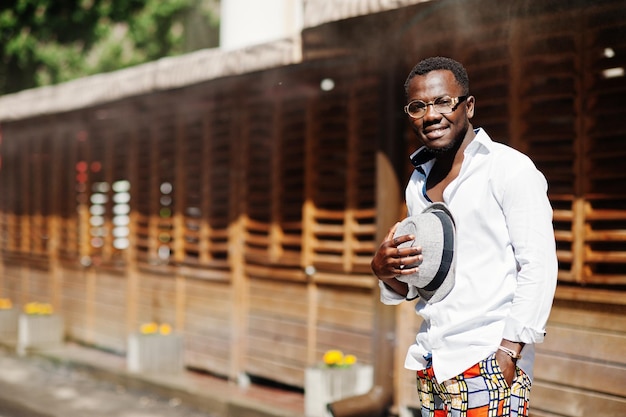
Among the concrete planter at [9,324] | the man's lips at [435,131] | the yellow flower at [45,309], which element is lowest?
the concrete planter at [9,324]

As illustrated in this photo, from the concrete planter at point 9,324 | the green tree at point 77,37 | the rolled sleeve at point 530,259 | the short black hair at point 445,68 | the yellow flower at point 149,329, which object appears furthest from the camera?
the green tree at point 77,37

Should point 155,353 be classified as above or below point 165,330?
below

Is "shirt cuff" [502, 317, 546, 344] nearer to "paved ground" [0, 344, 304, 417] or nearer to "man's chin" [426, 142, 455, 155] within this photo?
"man's chin" [426, 142, 455, 155]

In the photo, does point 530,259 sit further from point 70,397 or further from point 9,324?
point 9,324

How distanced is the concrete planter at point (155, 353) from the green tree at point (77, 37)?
33.8ft

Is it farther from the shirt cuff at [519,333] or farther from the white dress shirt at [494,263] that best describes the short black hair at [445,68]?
the shirt cuff at [519,333]

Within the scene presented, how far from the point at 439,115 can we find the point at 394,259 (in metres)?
0.55

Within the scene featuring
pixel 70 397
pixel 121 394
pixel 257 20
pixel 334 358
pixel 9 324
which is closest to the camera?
pixel 334 358

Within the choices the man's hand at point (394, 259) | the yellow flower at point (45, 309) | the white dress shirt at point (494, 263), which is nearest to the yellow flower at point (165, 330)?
the yellow flower at point (45, 309)

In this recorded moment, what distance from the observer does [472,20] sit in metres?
6.38

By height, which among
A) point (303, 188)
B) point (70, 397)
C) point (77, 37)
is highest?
point (77, 37)

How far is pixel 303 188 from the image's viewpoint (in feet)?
28.5

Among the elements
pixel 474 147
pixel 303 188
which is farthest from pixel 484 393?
pixel 303 188

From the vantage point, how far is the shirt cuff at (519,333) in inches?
117
